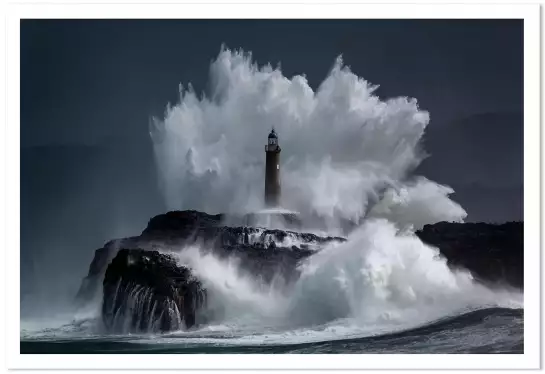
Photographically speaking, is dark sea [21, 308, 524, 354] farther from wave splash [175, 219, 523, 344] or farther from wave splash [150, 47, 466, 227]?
wave splash [150, 47, 466, 227]

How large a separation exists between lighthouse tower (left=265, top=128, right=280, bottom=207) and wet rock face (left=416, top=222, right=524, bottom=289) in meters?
0.82

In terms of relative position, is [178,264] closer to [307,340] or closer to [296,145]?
[307,340]

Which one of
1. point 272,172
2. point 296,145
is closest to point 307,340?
point 272,172

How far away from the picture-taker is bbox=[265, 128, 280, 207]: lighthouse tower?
4383 mm

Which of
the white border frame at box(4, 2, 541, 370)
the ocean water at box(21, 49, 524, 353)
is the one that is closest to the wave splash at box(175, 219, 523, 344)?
the ocean water at box(21, 49, 524, 353)

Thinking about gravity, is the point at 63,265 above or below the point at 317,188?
below

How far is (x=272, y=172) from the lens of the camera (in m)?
4.40

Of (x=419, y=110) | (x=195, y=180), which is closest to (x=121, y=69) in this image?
(x=195, y=180)

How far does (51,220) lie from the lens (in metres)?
4.32

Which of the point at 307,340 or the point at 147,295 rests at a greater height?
the point at 147,295
